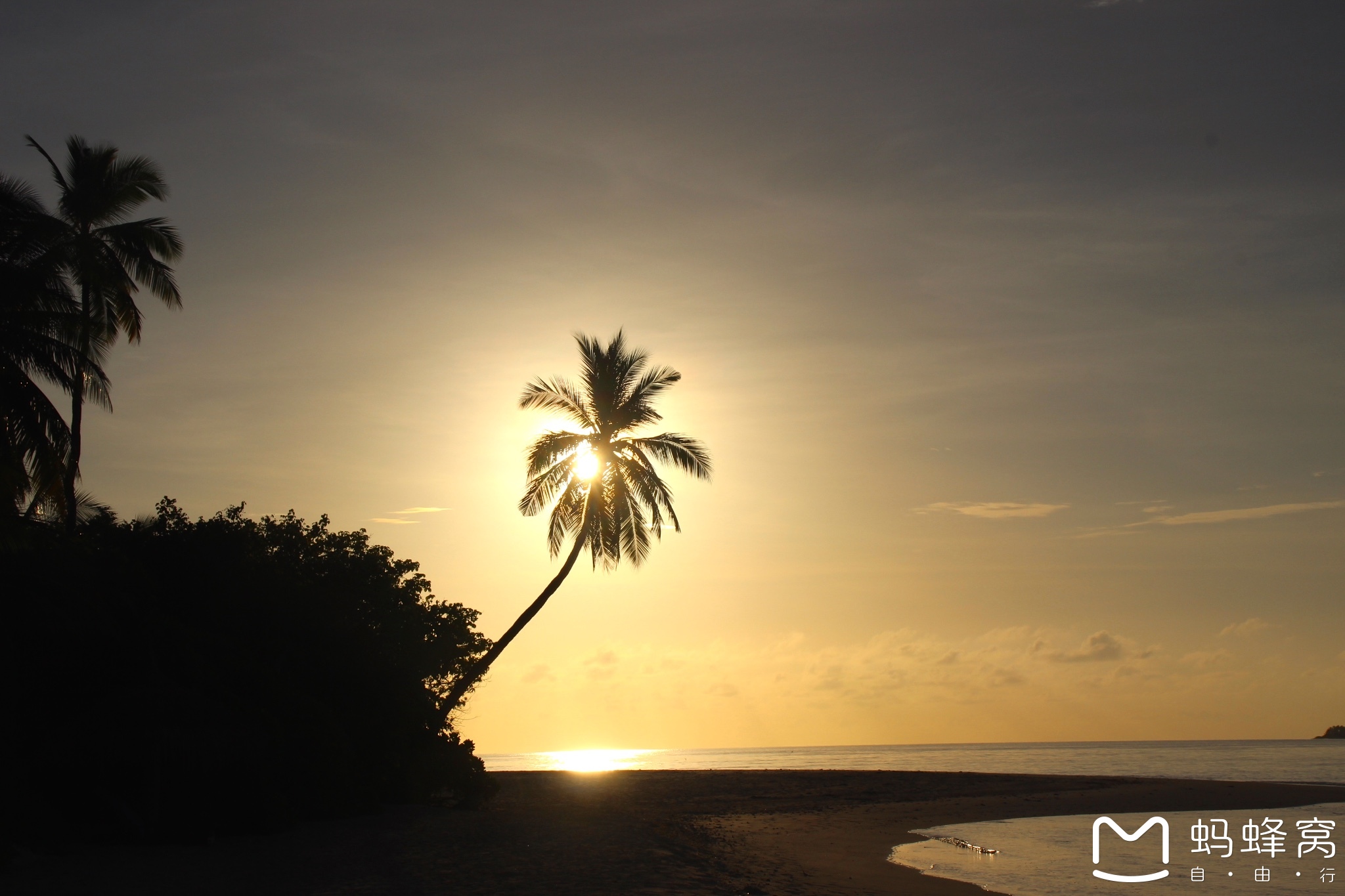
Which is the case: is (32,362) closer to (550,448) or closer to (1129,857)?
(550,448)

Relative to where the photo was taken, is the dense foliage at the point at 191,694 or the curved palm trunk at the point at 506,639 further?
the curved palm trunk at the point at 506,639

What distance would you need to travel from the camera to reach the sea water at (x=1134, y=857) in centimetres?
1786

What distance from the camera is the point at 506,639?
28.1 m

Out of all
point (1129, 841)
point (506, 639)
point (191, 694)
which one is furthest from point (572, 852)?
point (1129, 841)

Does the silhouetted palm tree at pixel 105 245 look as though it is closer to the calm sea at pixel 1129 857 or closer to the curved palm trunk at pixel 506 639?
the curved palm trunk at pixel 506 639

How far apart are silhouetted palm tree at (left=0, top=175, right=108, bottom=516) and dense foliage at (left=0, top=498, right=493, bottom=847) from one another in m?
1.46

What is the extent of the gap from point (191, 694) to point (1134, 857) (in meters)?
20.6

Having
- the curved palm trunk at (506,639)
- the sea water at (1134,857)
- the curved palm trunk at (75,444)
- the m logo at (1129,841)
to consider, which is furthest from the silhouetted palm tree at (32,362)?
the m logo at (1129,841)

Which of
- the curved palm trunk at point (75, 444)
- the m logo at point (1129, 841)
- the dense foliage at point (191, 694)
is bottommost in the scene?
the m logo at point (1129, 841)

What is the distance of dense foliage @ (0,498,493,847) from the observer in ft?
52.3

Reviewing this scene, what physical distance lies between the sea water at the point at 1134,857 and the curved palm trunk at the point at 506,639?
12.4 meters

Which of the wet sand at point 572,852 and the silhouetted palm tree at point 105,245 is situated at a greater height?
the silhouetted palm tree at point 105,245

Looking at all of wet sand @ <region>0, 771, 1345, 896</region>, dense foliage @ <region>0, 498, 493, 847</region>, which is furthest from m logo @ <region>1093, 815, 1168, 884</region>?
dense foliage @ <region>0, 498, 493, 847</region>

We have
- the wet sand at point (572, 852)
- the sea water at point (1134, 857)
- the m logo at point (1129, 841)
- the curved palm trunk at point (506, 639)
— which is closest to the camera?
the wet sand at point (572, 852)
